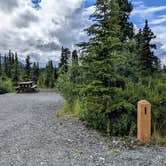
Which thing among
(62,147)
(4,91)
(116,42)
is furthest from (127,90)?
(4,91)

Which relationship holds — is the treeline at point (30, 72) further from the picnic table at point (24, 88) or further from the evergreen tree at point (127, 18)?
the evergreen tree at point (127, 18)

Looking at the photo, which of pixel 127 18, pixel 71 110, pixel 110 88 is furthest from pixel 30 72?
pixel 110 88

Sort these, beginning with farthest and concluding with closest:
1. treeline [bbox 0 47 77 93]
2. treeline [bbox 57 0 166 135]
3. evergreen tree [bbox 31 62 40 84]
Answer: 1. evergreen tree [bbox 31 62 40 84]
2. treeline [bbox 0 47 77 93]
3. treeline [bbox 57 0 166 135]

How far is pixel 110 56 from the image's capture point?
857 cm

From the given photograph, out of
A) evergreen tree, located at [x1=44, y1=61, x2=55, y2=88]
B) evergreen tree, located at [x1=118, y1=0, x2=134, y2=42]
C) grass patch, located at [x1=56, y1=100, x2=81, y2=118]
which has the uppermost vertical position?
evergreen tree, located at [x1=118, y1=0, x2=134, y2=42]

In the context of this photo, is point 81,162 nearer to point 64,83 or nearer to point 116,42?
point 116,42

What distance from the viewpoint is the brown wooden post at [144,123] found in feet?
24.2

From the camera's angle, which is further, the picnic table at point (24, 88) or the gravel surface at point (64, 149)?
the picnic table at point (24, 88)

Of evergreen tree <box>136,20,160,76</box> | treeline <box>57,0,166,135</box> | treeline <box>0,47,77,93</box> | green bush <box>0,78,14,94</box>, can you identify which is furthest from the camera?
treeline <box>0,47,77,93</box>

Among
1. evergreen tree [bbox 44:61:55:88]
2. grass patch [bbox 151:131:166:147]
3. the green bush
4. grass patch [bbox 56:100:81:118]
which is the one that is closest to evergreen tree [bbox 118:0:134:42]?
grass patch [bbox 56:100:81:118]

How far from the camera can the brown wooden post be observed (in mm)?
7371

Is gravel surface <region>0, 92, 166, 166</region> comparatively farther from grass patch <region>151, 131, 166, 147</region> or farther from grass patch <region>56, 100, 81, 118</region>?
grass patch <region>56, 100, 81, 118</region>

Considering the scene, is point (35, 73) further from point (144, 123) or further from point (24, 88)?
point (144, 123)

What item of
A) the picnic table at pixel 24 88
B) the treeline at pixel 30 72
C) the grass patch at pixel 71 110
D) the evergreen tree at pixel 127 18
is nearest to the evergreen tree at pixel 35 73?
the treeline at pixel 30 72
